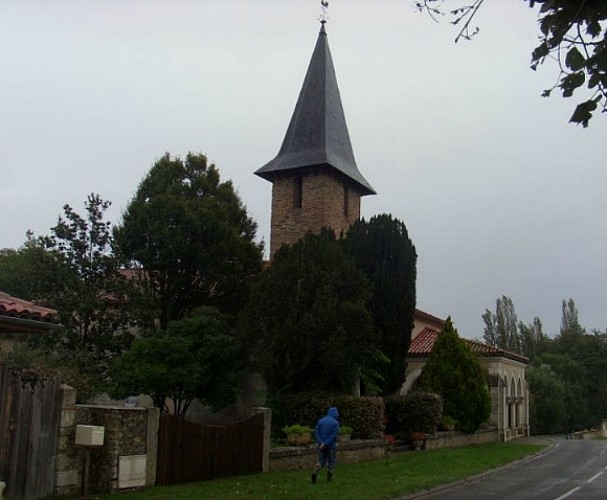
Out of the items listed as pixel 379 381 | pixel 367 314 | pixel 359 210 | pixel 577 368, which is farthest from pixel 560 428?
pixel 367 314

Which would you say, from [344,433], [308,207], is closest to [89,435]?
[344,433]

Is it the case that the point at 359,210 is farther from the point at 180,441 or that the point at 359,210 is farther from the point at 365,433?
the point at 180,441

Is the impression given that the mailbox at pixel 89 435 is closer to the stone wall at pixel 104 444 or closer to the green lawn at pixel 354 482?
the stone wall at pixel 104 444

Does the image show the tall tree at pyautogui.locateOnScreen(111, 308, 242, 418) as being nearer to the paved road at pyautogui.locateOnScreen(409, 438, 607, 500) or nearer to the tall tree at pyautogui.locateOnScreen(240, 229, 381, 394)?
the tall tree at pyautogui.locateOnScreen(240, 229, 381, 394)

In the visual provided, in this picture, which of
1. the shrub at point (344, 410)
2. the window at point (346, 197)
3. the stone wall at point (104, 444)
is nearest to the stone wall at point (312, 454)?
the shrub at point (344, 410)

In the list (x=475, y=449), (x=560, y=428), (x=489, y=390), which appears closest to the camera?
(x=475, y=449)

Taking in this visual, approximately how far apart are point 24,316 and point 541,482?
1208 cm

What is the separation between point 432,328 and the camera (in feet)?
120

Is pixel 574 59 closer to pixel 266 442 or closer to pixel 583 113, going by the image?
pixel 583 113

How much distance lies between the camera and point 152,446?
12.6 m

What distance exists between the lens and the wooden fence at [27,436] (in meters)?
10.4

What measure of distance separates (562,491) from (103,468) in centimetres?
905

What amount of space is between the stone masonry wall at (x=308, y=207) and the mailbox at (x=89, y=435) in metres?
21.0

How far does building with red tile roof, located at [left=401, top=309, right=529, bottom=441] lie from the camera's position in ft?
104
